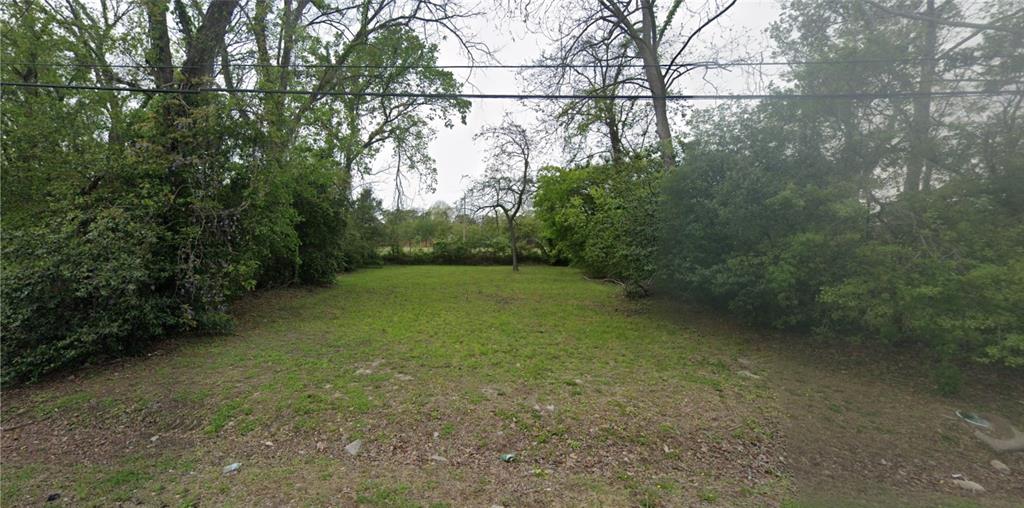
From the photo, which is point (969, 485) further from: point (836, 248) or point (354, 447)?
point (354, 447)

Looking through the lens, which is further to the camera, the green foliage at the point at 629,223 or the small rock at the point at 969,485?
the green foliage at the point at 629,223

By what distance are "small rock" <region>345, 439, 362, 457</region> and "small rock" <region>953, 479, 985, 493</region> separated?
13.9 feet

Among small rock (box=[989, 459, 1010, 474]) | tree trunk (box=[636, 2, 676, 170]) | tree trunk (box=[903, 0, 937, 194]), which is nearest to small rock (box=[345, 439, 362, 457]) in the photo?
small rock (box=[989, 459, 1010, 474])

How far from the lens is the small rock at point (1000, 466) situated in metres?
2.66

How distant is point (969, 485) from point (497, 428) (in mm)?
3295

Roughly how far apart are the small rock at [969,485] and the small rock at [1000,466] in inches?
16.4

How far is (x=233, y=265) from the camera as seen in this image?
230 inches

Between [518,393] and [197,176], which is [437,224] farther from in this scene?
[518,393]

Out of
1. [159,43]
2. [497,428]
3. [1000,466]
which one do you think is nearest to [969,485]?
[1000,466]

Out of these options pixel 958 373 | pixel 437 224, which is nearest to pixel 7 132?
pixel 958 373

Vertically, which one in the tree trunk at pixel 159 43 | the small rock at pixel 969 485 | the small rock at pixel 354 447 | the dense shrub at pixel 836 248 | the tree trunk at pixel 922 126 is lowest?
the small rock at pixel 354 447

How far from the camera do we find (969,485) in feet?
8.13

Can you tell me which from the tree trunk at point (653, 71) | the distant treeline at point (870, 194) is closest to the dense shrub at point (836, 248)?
the distant treeline at point (870, 194)

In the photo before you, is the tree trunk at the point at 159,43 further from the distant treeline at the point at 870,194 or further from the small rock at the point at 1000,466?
the small rock at the point at 1000,466
